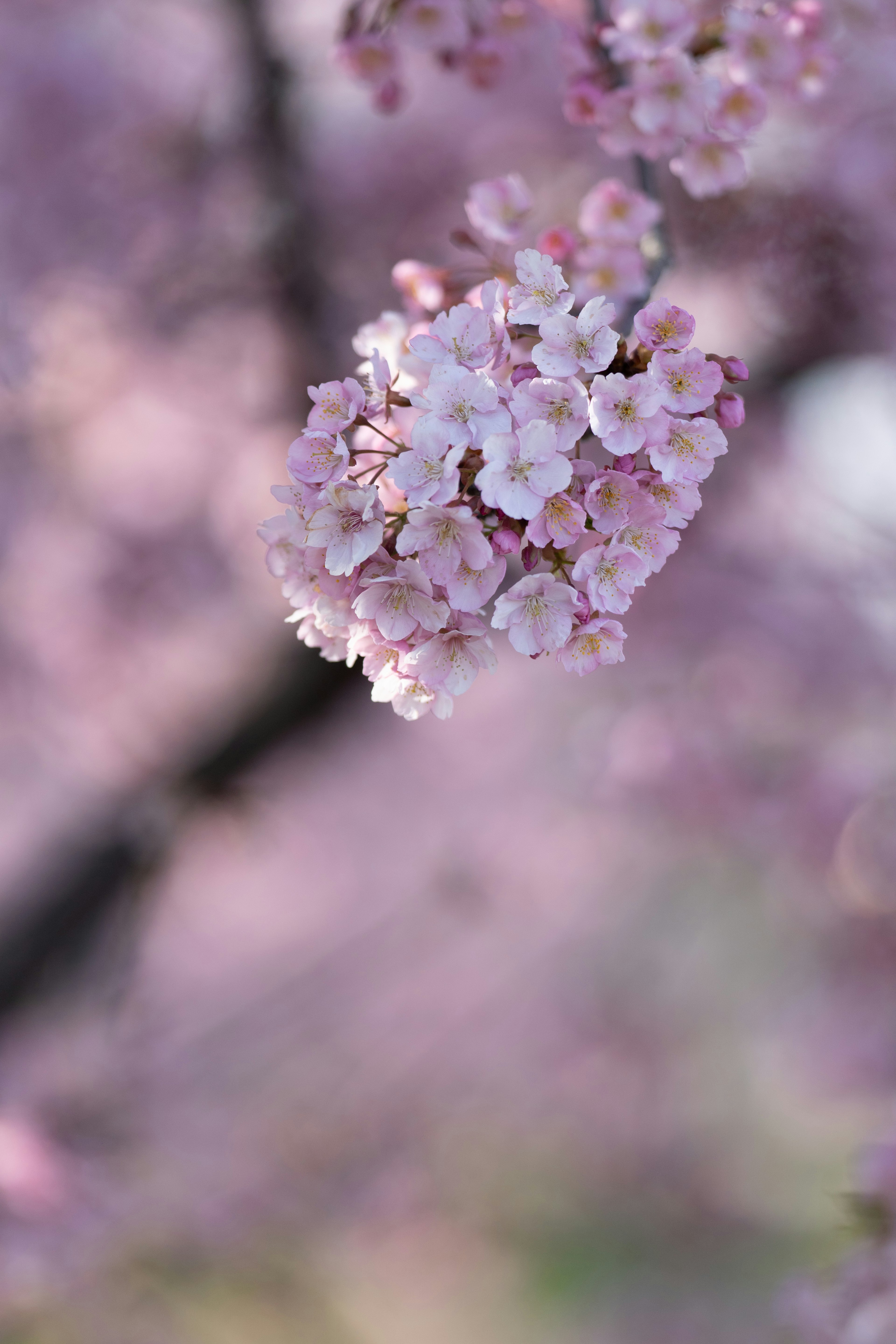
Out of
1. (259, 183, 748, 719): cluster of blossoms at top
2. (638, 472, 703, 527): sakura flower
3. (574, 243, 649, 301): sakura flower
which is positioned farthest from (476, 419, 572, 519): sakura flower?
(574, 243, 649, 301): sakura flower

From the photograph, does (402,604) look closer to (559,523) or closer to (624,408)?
(559,523)

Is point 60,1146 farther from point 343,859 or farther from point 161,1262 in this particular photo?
point 343,859

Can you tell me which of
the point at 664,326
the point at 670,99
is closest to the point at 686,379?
the point at 664,326

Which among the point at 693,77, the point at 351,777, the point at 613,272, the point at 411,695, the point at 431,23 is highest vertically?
the point at 351,777

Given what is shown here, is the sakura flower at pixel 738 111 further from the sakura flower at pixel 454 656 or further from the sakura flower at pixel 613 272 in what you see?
the sakura flower at pixel 454 656

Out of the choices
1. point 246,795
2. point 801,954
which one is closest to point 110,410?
point 246,795

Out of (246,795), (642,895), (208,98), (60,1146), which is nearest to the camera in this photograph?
(208,98)
